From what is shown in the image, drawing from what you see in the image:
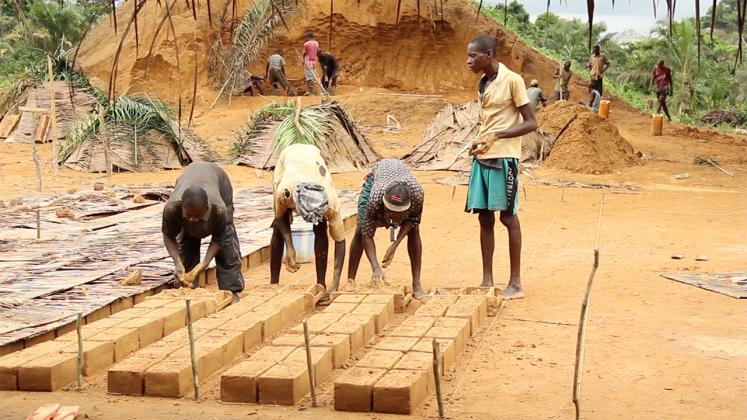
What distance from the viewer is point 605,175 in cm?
1297

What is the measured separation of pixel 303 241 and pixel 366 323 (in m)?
2.47

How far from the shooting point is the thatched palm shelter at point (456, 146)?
1349 centimetres

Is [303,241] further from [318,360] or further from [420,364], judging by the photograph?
[420,364]

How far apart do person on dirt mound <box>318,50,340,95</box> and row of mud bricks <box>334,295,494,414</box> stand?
46.5ft

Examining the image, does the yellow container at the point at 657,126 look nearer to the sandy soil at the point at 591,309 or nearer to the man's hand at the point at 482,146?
the sandy soil at the point at 591,309

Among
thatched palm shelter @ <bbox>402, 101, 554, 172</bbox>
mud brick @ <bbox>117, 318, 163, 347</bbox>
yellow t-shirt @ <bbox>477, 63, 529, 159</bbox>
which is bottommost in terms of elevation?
Answer: mud brick @ <bbox>117, 318, 163, 347</bbox>

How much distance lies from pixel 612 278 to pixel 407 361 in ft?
8.95

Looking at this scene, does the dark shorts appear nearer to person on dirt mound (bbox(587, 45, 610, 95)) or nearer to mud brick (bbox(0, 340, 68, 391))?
person on dirt mound (bbox(587, 45, 610, 95))

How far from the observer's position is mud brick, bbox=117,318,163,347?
452cm

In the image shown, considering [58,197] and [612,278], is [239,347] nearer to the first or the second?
[612,278]

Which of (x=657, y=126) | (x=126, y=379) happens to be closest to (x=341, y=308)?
(x=126, y=379)

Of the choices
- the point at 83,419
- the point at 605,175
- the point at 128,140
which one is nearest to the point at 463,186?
the point at 605,175

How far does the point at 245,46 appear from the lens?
18.8m

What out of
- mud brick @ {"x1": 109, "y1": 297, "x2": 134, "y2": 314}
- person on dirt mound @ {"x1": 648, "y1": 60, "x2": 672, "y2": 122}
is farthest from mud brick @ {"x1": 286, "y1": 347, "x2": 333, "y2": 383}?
person on dirt mound @ {"x1": 648, "y1": 60, "x2": 672, "y2": 122}
